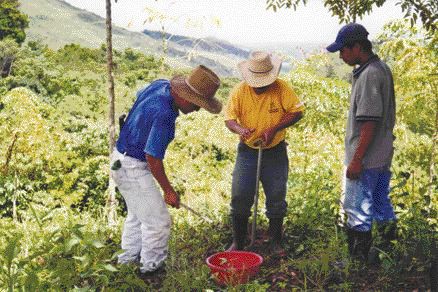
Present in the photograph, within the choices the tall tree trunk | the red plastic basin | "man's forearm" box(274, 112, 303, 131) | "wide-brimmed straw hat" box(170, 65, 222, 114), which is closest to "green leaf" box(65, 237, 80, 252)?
the red plastic basin

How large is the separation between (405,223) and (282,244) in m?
1.13

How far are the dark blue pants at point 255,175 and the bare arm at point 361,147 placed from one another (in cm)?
80

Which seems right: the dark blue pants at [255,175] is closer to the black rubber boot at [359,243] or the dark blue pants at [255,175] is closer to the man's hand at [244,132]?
the man's hand at [244,132]

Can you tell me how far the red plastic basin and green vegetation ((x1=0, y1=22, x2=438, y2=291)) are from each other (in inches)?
3.4

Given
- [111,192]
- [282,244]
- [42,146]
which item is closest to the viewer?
[282,244]

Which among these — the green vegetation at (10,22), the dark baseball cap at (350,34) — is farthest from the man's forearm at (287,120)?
the green vegetation at (10,22)

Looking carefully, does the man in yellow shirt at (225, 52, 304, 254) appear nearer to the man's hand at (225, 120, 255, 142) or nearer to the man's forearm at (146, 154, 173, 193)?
the man's hand at (225, 120, 255, 142)

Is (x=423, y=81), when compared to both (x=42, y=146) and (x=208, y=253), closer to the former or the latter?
(x=208, y=253)

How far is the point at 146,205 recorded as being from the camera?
13.4 feet

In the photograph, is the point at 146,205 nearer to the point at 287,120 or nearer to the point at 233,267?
the point at 233,267

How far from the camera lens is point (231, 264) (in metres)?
4.05

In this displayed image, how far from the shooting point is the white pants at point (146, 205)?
13.4 ft

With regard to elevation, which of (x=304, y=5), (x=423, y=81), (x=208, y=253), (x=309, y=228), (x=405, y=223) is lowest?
(x=208, y=253)

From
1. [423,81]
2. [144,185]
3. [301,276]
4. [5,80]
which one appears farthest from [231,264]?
[5,80]
